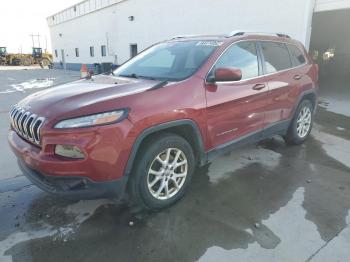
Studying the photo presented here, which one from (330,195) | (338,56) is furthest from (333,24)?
(330,195)

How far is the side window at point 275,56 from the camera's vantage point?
4.09 meters

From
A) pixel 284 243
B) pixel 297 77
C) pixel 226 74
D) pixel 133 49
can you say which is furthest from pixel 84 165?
pixel 133 49

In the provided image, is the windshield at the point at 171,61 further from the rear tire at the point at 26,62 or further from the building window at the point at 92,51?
the rear tire at the point at 26,62

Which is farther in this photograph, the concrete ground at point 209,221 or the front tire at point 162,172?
the front tire at point 162,172

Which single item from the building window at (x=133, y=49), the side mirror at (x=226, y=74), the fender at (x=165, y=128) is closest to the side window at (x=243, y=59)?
the side mirror at (x=226, y=74)

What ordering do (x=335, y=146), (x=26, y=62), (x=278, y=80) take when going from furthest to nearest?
(x=26, y=62) < (x=335, y=146) < (x=278, y=80)

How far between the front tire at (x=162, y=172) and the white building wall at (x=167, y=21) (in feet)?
23.9

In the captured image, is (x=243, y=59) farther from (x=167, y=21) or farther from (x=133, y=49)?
(x=133, y=49)

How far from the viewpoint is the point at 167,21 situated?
15250 mm

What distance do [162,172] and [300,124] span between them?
310cm

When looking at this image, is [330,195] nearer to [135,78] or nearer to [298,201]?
[298,201]

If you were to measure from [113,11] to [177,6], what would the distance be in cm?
830

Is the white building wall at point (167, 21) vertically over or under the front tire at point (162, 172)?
over

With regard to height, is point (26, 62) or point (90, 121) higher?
point (90, 121)
